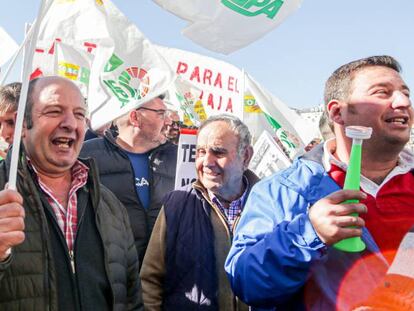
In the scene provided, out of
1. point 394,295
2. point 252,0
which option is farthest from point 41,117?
point 394,295

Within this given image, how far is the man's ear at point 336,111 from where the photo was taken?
207 centimetres

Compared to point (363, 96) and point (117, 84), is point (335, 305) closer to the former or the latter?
point (363, 96)

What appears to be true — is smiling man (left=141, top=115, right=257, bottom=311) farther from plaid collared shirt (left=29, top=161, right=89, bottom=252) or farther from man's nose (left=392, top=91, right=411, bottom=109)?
man's nose (left=392, top=91, right=411, bottom=109)

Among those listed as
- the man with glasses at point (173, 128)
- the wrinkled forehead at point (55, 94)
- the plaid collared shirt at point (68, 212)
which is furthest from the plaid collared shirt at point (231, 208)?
the man with glasses at point (173, 128)

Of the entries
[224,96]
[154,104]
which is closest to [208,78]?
[224,96]

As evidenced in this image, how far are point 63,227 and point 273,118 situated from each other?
4.80 meters

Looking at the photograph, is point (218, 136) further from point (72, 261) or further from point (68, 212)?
point (72, 261)

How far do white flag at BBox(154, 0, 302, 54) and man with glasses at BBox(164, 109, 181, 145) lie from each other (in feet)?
11.7

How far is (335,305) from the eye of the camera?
1.73 m

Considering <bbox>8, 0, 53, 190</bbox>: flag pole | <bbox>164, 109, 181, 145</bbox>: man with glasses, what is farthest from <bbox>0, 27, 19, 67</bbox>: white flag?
<bbox>8, 0, 53, 190</bbox>: flag pole

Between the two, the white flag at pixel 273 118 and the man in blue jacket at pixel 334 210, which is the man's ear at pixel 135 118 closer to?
the man in blue jacket at pixel 334 210

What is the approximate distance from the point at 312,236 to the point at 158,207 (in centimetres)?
222

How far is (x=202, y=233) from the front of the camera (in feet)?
8.84

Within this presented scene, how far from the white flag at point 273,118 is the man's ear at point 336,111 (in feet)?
14.0
